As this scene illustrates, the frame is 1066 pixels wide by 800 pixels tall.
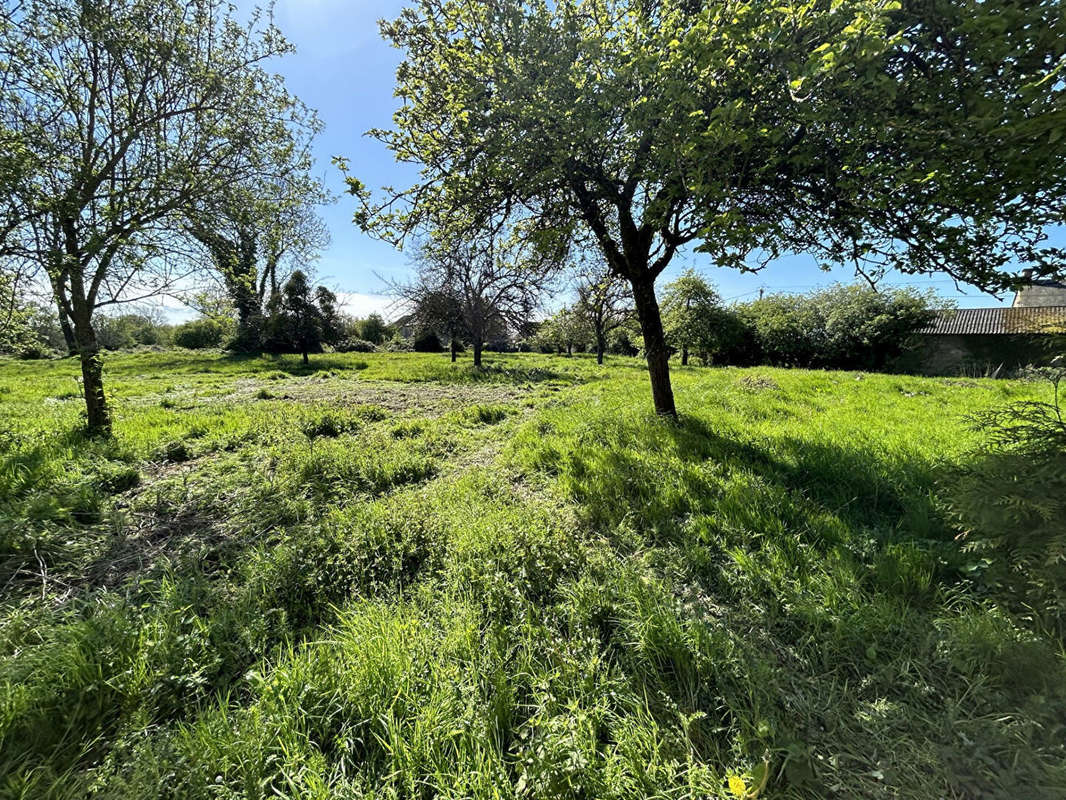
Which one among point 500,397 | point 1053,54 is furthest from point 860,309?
point 1053,54

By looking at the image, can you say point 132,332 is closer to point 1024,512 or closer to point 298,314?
point 298,314

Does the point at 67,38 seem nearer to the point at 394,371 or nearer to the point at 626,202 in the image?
the point at 626,202

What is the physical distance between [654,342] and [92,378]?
9772 mm

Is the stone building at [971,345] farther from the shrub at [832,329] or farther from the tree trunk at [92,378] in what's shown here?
the tree trunk at [92,378]

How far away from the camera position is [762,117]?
12.0 feet

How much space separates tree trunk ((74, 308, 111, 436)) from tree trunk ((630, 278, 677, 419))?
30.5 ft

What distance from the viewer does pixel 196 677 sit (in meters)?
2.01

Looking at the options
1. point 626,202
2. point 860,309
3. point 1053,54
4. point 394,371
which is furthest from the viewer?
point 860,309

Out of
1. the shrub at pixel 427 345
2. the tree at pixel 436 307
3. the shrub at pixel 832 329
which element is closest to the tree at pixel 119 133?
the tree at pixel 436 307

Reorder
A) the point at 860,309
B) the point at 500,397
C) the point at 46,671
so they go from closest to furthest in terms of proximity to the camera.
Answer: the point at 46,671 → the point at 500,397 → the point at 860,309

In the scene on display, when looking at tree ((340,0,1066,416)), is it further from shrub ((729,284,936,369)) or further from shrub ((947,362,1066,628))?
shrub ((729,284,936,369))

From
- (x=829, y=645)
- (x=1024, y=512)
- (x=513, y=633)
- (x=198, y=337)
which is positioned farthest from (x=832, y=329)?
(x=198, y=337)

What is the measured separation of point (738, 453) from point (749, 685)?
3757mm

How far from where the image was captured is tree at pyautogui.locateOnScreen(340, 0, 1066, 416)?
2.49m
